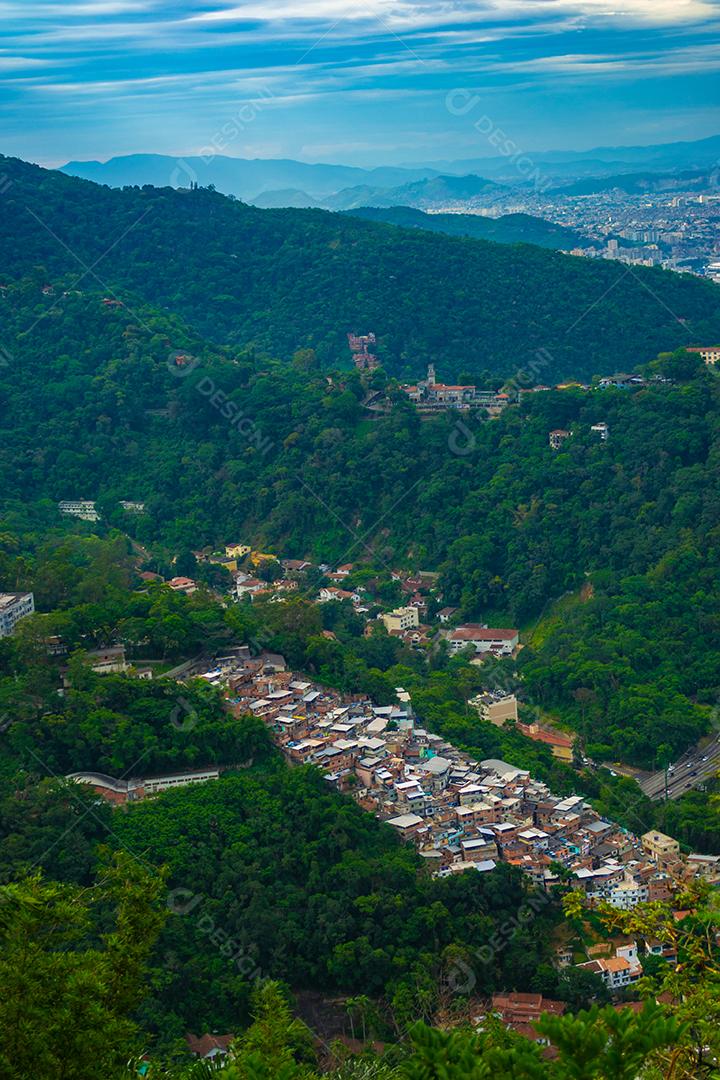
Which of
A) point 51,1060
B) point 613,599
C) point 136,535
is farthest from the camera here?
point 136,535

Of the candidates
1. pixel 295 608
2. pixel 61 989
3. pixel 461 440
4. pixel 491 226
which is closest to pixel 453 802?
pixel 295 608

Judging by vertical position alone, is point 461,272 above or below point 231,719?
above

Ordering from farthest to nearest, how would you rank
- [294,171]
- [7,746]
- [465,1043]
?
[294,171] → [7,746] → [465,1043]

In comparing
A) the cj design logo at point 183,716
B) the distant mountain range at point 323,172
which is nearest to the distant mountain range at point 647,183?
the distant mountain range at point 323,172

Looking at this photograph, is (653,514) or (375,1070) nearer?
(375,1070)

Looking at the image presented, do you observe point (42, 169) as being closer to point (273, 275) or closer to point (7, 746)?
point (273, 275)

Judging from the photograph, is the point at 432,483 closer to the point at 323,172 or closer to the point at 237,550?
the point at 237,550

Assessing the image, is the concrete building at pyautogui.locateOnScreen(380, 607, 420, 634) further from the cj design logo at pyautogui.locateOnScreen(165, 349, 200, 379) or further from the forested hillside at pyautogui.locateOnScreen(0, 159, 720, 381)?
the forested hillside at pyautogui.locateOnScreen(0, 159, 720, 381)

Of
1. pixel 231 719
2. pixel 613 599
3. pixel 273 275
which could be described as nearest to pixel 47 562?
pixel 231 719

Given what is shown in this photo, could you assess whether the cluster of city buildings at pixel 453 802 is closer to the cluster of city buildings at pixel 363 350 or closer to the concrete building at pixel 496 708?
the concrete building at pixel 496 708
